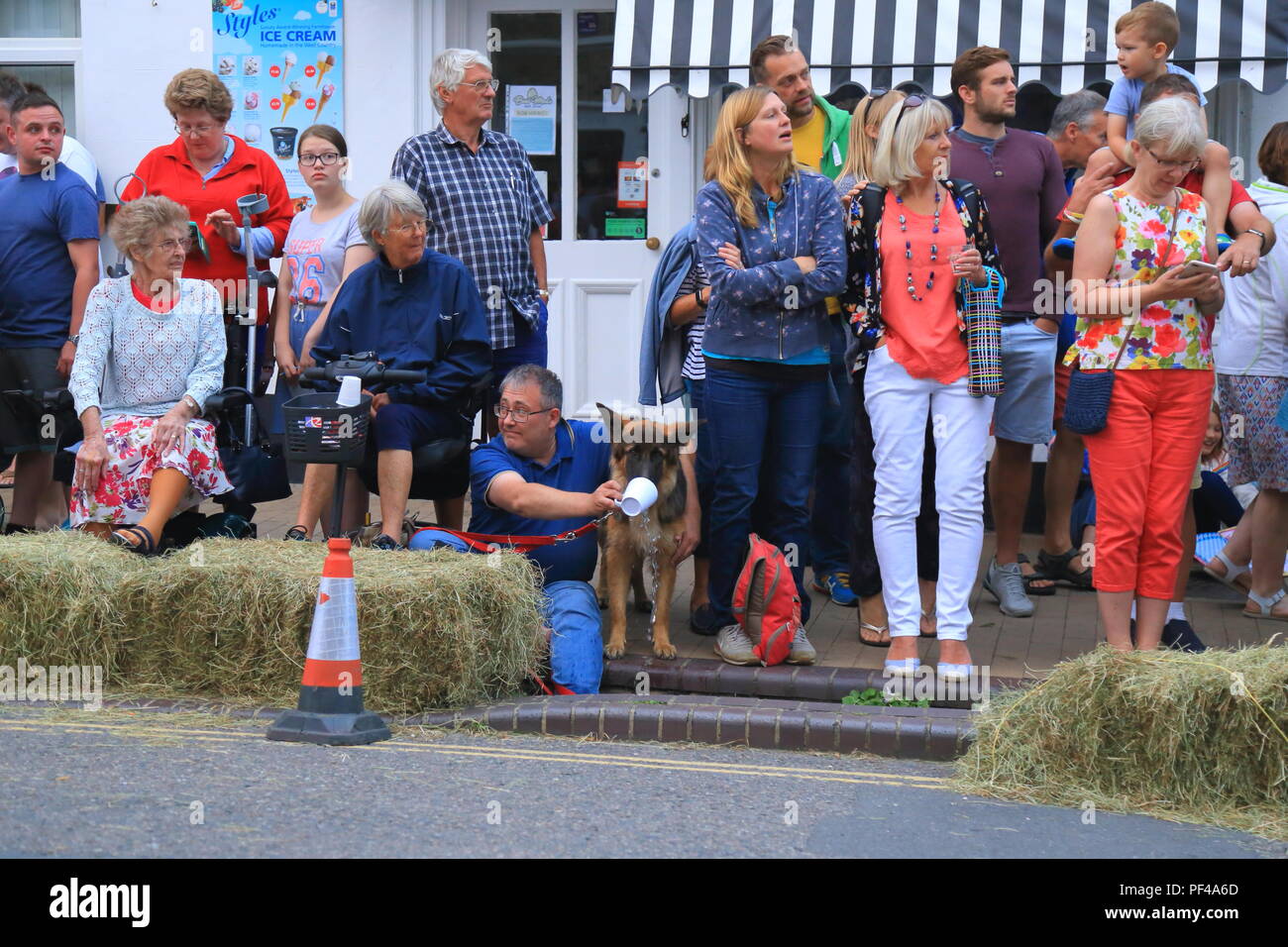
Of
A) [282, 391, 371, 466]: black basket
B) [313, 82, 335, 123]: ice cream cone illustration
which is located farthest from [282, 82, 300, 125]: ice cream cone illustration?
[282, 391, 371, 466]: black basket

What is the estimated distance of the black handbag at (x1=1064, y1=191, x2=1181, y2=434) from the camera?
6145 mm

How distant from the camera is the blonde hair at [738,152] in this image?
21.4 feet

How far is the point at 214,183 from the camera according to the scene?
833 cm

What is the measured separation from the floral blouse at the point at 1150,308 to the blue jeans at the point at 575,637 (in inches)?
85.1

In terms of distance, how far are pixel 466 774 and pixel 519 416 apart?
181cm

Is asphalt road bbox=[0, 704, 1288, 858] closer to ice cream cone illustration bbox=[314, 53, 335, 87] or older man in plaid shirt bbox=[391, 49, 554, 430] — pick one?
older man in plaid shirt bbox=[391, 49, 554, 430]

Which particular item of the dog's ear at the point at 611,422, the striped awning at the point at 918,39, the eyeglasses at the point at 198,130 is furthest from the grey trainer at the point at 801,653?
the eyeglasses at the point at 198,130

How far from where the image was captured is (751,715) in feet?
18.8

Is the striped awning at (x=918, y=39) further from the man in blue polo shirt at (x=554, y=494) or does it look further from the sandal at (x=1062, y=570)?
the man in blue polo shirt at (x=554, y=494)

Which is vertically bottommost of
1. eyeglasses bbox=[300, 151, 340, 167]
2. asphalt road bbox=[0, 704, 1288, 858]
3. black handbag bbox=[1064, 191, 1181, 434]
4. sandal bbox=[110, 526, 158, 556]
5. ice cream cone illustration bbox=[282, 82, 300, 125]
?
asphalt road bbox=[0, 704, 1288, 858]

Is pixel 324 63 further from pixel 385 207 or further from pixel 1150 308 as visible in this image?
pixel 1150 308

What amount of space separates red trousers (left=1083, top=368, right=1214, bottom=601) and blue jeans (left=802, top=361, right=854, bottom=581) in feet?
3.83

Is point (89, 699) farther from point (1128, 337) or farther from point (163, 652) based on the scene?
point (1128, 337)

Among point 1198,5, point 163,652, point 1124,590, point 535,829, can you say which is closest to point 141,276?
point 163,652
